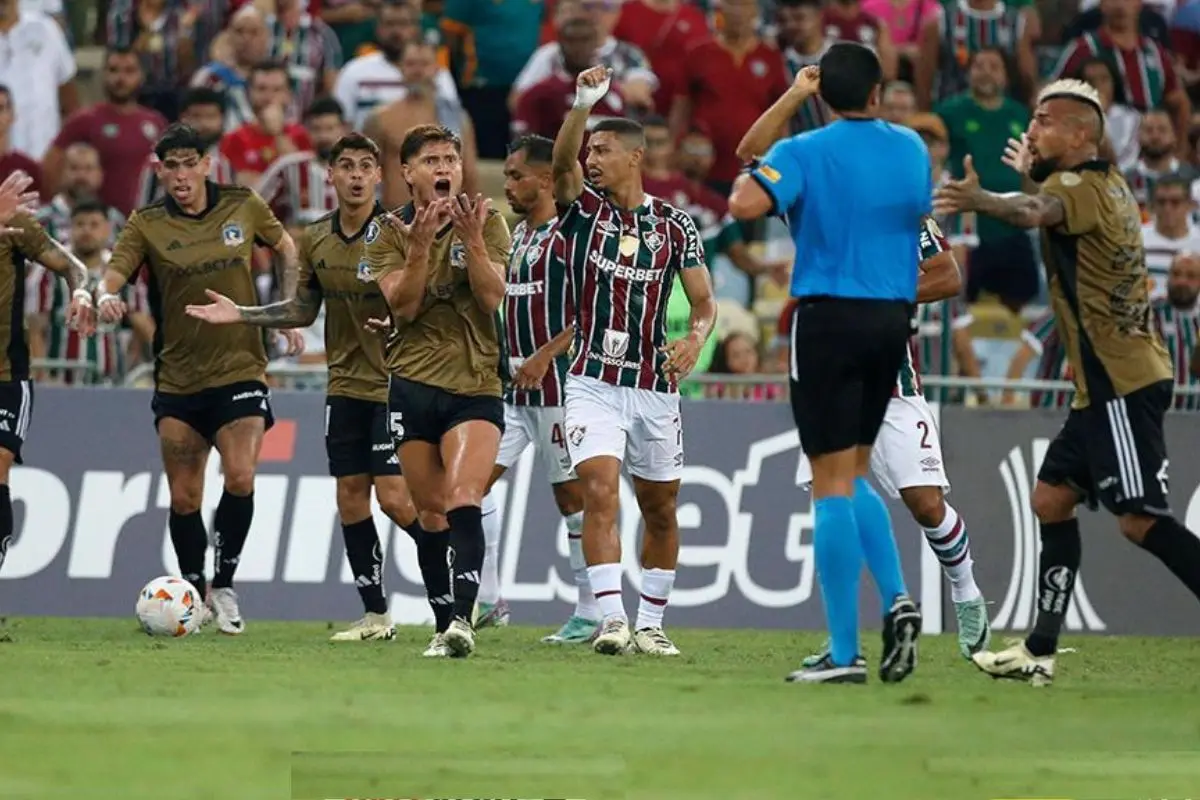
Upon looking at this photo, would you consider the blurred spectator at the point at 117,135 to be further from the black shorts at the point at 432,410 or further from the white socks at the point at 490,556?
the black shorts at the point at 432,410

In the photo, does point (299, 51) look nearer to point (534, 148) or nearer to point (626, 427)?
point (534, 148)

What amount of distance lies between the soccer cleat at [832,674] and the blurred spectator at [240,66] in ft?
38.5

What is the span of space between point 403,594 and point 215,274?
3.33m

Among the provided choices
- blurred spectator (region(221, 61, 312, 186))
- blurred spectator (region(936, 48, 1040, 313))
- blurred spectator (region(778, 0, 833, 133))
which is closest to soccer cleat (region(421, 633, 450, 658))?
blurred spectator (region(221, 61, 312, 186))

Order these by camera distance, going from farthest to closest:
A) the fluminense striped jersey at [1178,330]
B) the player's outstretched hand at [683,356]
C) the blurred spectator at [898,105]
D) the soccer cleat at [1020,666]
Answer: the blurred spectator at [898,105], the fluminense striped jersey at [1178,330], the player's outstretched hand at [683,356], the soccer cleat at [1020,666]

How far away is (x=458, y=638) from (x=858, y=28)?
12.3 meters

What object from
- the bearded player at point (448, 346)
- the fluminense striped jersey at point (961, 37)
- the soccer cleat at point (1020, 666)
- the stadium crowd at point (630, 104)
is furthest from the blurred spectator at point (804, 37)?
the soccer cleat at point (1020, 666)

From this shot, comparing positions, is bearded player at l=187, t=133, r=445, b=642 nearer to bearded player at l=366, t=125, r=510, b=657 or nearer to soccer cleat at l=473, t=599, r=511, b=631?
soccer cleat at l=473, t=599, r=511, b=631

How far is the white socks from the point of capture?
15.3m

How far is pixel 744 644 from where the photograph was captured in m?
14.5

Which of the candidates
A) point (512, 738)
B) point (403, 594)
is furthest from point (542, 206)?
point (512, 738)

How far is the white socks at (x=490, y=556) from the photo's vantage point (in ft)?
50.1

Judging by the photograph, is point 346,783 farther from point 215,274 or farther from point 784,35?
point 784,35

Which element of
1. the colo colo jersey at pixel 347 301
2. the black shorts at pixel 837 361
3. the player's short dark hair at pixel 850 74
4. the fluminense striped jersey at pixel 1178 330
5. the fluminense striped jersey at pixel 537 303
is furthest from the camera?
the fluminense striped jersey at pixel 1178 330
